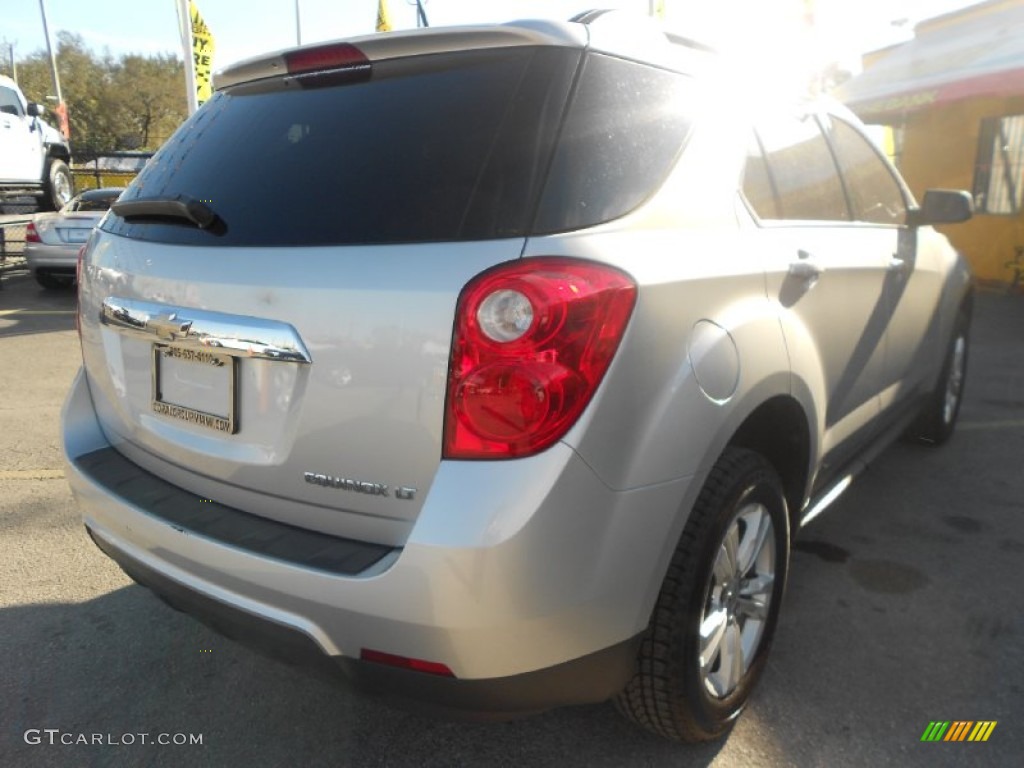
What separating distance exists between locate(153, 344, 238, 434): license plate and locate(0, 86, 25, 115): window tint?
49.8 ft

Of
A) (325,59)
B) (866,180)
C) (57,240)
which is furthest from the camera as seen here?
(57,240)

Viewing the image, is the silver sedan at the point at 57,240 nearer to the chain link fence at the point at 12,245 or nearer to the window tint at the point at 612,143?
the chain link fence at the point at 12,245

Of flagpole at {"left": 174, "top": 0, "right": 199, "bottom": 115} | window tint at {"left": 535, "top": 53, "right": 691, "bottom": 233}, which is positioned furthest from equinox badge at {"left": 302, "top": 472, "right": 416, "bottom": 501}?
flagpole at {"left": 174, "top": 0, "right": 199, "bottom": 115}

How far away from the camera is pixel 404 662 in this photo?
1614 millimetres

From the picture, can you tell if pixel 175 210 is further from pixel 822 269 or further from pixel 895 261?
pixel 895 261

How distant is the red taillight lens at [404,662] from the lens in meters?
1.60

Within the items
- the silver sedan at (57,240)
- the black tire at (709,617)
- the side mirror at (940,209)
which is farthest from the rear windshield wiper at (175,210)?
the silver sedan at (57,240)

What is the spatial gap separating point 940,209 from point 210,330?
308 cm

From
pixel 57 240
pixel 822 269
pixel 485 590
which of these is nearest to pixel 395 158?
pixel 485 590

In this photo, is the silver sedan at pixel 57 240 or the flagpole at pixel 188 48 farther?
the flagpole at pixel 188 48

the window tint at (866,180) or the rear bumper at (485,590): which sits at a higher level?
the window tint at (866,180)

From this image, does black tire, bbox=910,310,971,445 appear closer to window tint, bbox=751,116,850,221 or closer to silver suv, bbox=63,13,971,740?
window tint, bbox=751,116,850,221

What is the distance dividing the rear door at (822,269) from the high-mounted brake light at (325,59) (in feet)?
3.46

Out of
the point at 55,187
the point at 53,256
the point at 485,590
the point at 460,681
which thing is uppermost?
the point at 485,590
